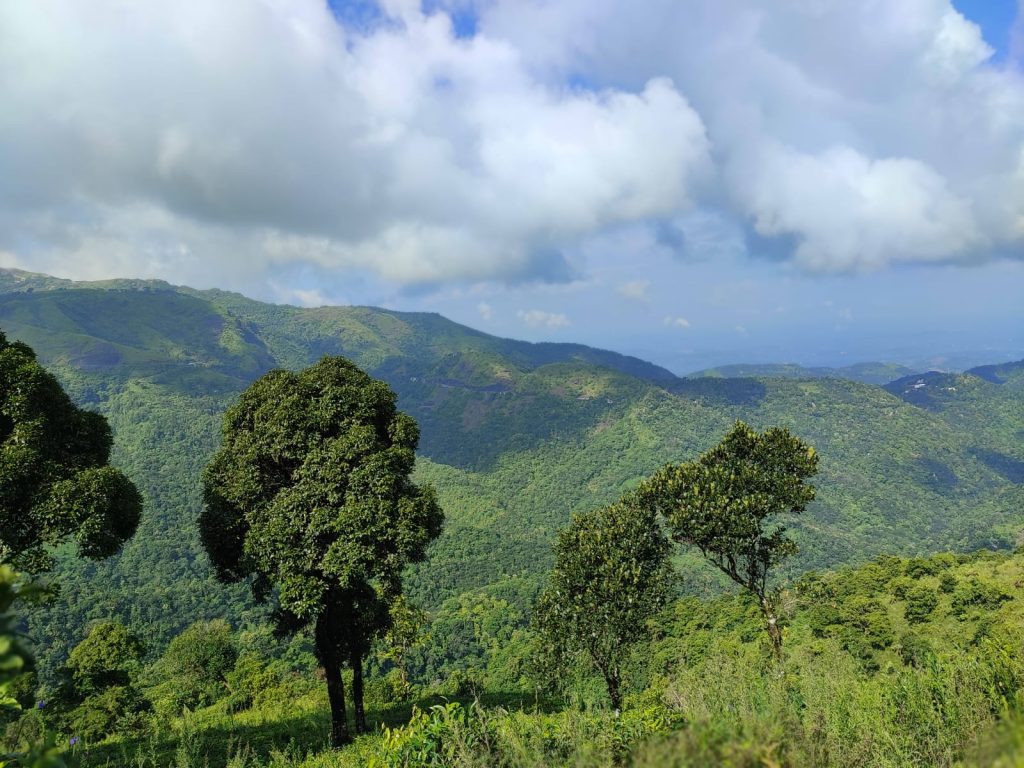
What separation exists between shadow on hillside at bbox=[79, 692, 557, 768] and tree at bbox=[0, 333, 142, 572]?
3928mm

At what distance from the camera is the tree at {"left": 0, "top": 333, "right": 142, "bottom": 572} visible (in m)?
9.55

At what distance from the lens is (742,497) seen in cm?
1758

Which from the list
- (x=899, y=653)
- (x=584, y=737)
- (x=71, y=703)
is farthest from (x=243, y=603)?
(x=584, y=737)

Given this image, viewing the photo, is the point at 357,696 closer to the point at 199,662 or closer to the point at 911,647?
the point at 911,647

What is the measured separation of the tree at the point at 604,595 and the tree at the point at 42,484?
35.9ft

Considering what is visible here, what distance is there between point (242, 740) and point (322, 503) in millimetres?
6701

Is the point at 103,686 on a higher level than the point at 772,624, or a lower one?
lower

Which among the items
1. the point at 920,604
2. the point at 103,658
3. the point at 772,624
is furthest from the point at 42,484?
the point at 920,604

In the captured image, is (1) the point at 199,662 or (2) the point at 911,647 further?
(1) the point at 199,662

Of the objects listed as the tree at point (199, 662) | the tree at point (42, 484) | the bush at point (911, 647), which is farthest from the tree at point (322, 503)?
the tree at point (199, 662)

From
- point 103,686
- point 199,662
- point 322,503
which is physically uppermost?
point 322,503

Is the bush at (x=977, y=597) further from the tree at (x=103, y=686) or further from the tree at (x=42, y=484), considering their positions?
the tree at (x=103, y=686)

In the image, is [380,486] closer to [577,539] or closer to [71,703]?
[577,539]

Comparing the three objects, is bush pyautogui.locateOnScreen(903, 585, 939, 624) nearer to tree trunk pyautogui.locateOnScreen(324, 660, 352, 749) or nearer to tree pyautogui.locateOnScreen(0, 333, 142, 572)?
tree trunk pyautogui.locateOnScreen(324, 660, 352, 749)
